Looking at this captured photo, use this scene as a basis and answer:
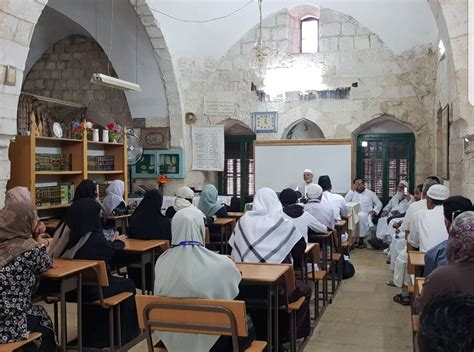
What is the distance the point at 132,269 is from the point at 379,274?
342 cm

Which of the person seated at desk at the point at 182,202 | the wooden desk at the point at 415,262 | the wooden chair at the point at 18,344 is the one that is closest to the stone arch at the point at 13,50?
the person seated at desk at the point at 182,202

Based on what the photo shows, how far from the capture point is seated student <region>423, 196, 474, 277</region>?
10.8 feet

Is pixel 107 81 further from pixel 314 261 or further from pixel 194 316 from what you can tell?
pixel 194 316

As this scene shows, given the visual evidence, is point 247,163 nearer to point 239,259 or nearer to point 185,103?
point 185,103

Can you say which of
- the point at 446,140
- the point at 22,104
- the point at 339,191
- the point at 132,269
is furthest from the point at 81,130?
the point at 446,140

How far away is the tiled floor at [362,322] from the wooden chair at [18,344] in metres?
1.16

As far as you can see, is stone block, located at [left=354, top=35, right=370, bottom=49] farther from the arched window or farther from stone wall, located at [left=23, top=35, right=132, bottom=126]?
stone wall, located at [left=23, top=35, right=132, bottom=126]

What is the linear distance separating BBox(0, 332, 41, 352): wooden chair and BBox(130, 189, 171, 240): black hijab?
203 centimetres

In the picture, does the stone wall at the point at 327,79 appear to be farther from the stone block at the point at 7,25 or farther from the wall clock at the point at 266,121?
the stone block at the point at 7,25

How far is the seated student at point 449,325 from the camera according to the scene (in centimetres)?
96

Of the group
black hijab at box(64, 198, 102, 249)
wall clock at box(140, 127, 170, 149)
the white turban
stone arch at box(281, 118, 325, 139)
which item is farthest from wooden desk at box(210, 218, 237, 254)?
stone arch at box(281, 118, 325, 139)

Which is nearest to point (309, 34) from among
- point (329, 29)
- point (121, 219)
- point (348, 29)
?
point (329, 29)

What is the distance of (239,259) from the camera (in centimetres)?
402

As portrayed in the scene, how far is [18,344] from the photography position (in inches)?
119
